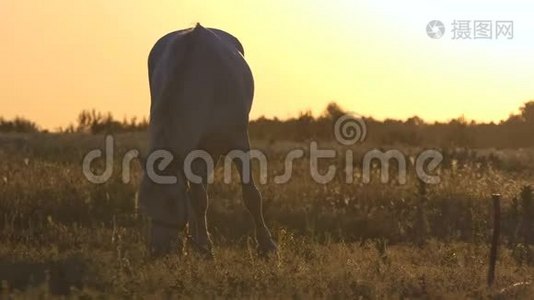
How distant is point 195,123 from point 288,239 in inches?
67.9

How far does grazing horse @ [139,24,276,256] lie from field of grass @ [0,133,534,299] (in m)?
0.42

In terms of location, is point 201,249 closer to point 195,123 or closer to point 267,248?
point 267,248

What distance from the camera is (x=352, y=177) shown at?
21.9 m

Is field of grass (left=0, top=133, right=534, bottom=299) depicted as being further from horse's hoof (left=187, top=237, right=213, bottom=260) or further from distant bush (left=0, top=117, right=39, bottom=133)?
distant bush (left=0, top=117, right=39, bottom=133)

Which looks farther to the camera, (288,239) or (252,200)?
(252,200)

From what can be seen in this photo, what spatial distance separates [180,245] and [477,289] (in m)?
3.34

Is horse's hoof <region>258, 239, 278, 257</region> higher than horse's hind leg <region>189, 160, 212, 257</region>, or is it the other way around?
horse's hind leg <region>189, 160, 212, 257</region>

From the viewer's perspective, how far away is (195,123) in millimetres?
12094

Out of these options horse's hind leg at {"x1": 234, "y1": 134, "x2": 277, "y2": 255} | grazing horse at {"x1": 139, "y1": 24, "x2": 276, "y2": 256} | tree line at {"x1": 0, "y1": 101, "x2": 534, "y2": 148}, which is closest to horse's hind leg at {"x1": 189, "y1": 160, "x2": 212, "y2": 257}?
grazing horse at {"x1": 139, "y1": 24, "x2": 276, "y2": 256}

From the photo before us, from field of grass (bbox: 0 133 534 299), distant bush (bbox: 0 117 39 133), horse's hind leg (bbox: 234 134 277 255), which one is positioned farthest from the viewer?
distant bush (bbox: 0 117 39 133)

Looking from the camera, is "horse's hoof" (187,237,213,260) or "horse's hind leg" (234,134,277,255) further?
"horse's hind leg" (234,134,277,255)

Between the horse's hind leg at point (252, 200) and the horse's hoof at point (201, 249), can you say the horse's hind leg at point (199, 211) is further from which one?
the horse's hoof at point (201, 249)

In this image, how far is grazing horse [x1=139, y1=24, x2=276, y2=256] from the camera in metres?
10.7

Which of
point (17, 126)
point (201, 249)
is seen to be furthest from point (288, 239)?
point (17, 126)
